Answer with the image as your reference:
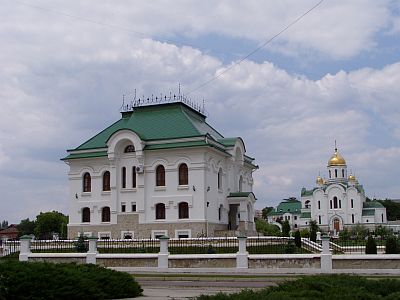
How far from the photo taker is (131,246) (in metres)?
32.6

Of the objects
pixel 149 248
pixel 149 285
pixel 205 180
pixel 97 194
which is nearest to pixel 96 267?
pixel 149 285

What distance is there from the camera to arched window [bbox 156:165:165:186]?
4522 centimetres

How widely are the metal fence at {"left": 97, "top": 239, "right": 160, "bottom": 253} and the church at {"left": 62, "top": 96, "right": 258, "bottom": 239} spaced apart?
9953 mm

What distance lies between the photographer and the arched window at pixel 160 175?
148 ft

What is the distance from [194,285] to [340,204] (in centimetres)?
8401

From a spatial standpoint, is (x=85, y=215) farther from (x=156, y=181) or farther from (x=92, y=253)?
(x=92, y=253)

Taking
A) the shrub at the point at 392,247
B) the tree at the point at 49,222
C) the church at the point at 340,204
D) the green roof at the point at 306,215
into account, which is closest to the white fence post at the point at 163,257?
the shrub at the point at 392,247

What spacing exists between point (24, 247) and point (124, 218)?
1572 cm

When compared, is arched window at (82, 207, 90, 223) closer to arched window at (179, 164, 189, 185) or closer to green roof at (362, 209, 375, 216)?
arched window at (179, 164, 189, 185)

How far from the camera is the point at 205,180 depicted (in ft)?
144

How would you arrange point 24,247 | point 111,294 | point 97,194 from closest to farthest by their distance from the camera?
point 111,294 < point 24,247 < point 97,194

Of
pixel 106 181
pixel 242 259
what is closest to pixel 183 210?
pixel 106 181

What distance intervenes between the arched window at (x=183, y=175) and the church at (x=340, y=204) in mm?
57584

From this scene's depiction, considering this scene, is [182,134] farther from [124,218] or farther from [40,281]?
[40,281]
